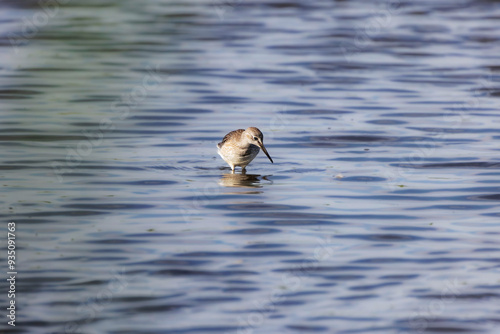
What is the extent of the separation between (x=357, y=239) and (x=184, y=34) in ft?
42.2

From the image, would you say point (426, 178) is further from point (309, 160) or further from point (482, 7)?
point (482, 7)

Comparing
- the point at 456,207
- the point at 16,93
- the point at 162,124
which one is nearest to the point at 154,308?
the point at 456,207

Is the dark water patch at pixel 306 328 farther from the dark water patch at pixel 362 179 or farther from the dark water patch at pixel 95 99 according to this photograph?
the dark water patch at pixel 95 99

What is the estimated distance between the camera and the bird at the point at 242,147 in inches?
451

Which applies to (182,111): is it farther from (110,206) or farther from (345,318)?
(345,318)

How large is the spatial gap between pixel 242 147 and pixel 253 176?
43 centimetres

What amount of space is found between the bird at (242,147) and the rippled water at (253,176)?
0.74 ft

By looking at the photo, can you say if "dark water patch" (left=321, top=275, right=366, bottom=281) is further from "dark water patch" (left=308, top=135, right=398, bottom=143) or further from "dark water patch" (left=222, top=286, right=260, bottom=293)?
"dark water patch" (left=308, top=135, right=398, bottom=143)

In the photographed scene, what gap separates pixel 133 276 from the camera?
810 cm

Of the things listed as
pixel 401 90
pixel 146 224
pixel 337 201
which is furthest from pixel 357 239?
pixel 401 90

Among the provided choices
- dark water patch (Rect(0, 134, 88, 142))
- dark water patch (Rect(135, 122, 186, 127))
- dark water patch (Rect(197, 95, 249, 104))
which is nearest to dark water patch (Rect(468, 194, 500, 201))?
dark water patch (Rect(135, 122, 186, 127))

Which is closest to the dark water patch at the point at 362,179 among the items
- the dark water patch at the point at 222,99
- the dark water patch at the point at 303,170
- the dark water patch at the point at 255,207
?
the dark water patch at the point at 303,170

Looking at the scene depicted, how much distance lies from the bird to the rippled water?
23 centimetres

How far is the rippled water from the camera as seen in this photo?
759cm
